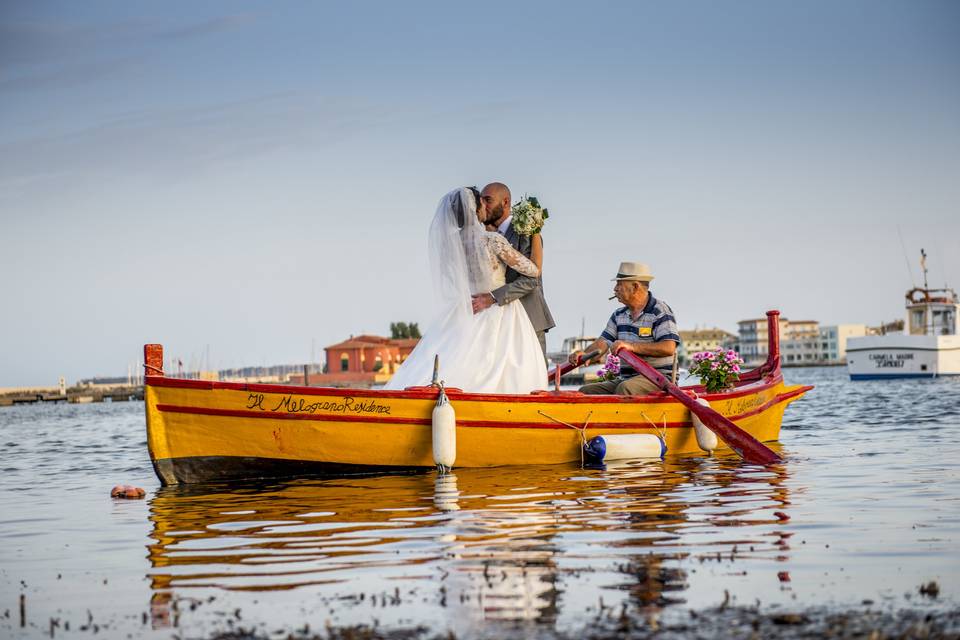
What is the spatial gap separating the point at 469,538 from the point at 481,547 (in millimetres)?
398

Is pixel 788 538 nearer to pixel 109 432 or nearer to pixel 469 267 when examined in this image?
pixel 469 267

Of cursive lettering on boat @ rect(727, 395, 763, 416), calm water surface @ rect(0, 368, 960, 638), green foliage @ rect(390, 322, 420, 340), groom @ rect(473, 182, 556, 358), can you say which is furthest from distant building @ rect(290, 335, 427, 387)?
calm water surface @ rect(0, 368, 960, 638)

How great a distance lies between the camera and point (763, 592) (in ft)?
15.8

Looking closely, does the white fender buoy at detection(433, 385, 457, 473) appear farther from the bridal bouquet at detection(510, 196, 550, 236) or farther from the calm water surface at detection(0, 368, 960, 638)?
the bridal bouquet at detection(510, 196, 550, 236)

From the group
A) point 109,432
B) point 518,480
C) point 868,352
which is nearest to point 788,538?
point 518,480

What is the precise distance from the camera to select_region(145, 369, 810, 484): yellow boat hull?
33.4ft

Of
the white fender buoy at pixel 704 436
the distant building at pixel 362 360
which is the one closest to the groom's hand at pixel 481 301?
the white fender buoy at pixel 704 436

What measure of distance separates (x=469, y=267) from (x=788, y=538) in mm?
5836

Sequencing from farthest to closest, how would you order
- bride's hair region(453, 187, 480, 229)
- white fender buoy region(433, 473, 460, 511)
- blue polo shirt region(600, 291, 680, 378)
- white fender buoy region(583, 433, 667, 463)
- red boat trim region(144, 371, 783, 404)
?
blue polo shirt region(600, 291, 680, 378) < white fender buoy region(583, 433, 667, 463) < bride's hair region(453, 187, 480, 229) < red boat trim region(144, 371, 783, 404) < white fender buoy region(433, 473, 460, 511)

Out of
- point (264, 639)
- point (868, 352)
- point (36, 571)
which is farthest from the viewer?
point (868, 352)

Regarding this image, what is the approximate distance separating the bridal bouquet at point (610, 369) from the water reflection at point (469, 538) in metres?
2.80

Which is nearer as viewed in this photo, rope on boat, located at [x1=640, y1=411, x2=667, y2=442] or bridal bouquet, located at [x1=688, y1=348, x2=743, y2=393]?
rope on boat, located at [x1=640, y1=411, x2=667, y2=442]

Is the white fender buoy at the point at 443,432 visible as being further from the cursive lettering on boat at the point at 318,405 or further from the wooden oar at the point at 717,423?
the wooden oar at the point at 717,423

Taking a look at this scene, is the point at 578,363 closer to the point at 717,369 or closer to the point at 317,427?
the point at 717,369
